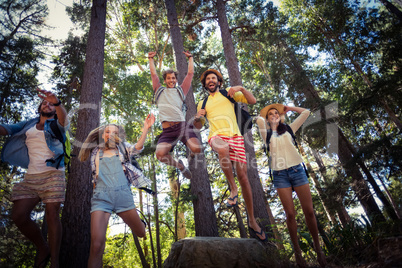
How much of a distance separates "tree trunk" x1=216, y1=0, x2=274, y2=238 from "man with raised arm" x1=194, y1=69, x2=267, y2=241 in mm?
2975

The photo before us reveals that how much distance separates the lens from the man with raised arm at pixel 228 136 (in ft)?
12.6

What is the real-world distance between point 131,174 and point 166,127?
1.29m

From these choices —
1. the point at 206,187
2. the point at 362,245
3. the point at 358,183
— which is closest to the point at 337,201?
the point at 358,183

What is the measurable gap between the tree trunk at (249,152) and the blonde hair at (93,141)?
4642mm

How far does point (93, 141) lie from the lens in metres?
3.68

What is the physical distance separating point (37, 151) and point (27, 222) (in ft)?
3.55

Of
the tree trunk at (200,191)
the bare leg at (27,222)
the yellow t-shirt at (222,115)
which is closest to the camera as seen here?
the bare leg at (27,222)

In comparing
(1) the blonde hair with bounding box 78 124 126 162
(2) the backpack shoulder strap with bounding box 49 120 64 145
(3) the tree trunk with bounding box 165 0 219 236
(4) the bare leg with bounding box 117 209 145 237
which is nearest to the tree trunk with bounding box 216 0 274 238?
(3) the tree trunk with bounding box 165 0 219 236

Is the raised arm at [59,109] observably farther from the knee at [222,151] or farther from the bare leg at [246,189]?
the bare leg at [246,189]

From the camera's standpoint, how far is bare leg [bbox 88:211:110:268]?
2.72 meters

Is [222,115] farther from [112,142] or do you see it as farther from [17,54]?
[17,54]

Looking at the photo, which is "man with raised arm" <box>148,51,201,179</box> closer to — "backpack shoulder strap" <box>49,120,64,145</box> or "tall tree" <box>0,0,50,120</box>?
"backpack shoulder strap" <box>49,120,64,145</box>

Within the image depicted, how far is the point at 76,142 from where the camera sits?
215 inches

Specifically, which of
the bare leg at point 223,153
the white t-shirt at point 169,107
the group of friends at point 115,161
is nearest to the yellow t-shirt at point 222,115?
the group of friends at point 115,161
